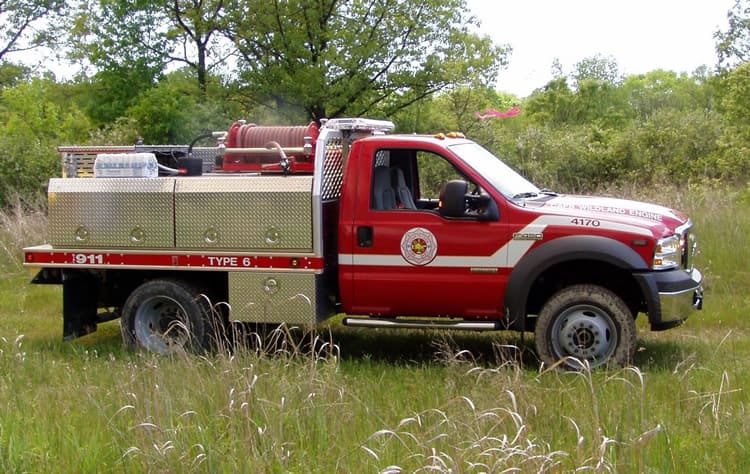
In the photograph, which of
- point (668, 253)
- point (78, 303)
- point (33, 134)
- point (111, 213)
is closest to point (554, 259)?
point (668, 253)

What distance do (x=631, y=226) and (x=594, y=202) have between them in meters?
0.67

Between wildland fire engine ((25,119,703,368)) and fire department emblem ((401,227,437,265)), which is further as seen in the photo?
fire department emblem ((401,227,437,265))

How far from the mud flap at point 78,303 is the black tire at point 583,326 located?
4318 millimetres

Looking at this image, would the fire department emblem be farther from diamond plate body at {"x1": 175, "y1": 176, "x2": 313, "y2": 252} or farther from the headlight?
the headlight

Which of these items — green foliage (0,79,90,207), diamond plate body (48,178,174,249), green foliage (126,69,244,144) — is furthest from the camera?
green foliage (126,69,244,144)

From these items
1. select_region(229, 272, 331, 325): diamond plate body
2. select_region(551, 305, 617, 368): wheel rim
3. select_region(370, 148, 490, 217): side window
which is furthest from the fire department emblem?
select_region(551, 305, 617, 368): wheel rim

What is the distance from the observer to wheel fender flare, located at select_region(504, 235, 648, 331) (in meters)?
7.50

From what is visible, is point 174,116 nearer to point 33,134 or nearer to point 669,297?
point 33,134

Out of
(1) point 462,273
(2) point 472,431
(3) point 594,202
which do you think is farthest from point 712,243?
(2) point 472,431

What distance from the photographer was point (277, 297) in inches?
321

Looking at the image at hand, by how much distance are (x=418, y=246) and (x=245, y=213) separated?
1.52 m

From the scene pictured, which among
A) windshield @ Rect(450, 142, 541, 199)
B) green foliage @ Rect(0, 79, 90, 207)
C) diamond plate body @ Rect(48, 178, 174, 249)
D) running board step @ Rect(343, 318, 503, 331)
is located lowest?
running board step @ Rect(343, 318, 503, 331)

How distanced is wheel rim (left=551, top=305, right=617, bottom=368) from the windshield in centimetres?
111

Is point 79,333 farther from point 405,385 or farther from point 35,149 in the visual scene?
point 35,149
